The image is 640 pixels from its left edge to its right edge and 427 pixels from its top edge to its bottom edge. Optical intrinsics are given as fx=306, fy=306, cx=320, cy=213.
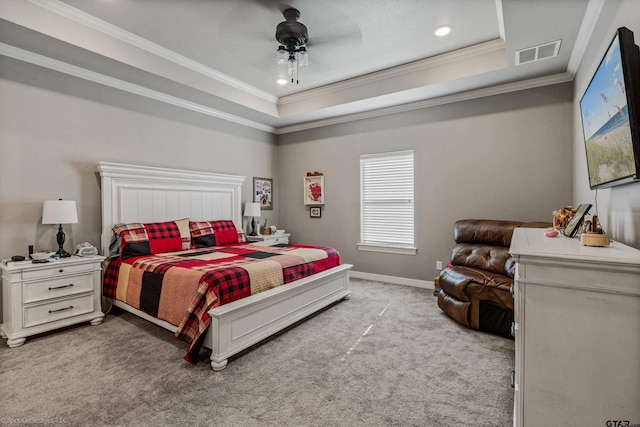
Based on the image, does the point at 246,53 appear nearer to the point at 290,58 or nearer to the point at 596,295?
the point at 290,58

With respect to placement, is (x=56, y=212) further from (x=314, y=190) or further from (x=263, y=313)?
(x=314, y=190)

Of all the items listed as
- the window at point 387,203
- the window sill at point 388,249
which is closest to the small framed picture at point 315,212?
the window at point 387,203

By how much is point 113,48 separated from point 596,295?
13.5 ft

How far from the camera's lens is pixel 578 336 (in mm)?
1198

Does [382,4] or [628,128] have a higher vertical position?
[382,4]

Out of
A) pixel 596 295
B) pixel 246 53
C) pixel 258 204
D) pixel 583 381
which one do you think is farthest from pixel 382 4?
pixel 258 204

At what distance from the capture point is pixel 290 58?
3.05 meters

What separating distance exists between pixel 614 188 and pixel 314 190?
13.0 feet

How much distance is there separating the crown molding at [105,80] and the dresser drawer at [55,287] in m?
2.13

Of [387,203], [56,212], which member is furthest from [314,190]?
[56,212]

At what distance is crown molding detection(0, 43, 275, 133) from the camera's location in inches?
114

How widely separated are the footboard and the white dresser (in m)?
1.83

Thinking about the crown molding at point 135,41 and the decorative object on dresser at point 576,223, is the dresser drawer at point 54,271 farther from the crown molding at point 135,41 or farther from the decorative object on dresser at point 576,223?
the decorative object on dresser at point 576,223

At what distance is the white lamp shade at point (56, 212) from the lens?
286cm
